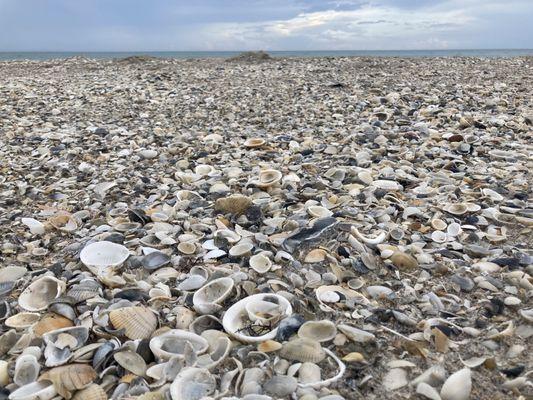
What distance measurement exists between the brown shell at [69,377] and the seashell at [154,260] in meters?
0.95

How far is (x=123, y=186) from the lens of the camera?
16.1 ft

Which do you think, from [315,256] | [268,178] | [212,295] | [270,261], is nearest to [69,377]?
[212,295]

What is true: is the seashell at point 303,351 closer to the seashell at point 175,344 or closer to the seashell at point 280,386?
the seashell at point 280,386

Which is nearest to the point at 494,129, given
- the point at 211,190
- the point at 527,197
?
the point at 527,197

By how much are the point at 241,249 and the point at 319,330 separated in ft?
3.17

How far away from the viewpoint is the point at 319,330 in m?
2.40

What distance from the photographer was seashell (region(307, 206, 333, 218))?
12.1 feet

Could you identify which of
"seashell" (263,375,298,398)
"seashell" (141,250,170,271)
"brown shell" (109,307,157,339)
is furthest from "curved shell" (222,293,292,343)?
"seashell" (141,250,170,271)

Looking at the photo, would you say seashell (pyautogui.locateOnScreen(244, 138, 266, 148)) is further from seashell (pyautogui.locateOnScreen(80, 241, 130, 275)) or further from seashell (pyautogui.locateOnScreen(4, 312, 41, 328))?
seashell (pyautogui.locateOnScreen(4, 312, 41, 328))

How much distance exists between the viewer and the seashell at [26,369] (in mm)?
2146

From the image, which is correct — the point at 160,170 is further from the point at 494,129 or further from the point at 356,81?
the point at 356,81

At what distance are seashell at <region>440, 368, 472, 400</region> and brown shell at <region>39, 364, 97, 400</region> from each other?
5.12 ft

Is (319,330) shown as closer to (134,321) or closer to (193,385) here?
(193,385)

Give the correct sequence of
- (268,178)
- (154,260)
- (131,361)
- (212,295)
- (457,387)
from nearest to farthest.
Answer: (457,387) → (131,361) → (212,295) → (154,260) → (268,178)
